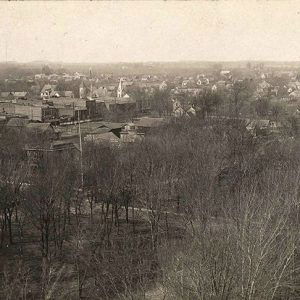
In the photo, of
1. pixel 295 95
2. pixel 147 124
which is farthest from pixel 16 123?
pixel 295 95

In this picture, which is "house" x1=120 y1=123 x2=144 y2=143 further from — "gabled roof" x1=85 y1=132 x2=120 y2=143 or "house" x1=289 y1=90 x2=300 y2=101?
"house" x1=289 y1=90 x2=300 y2=101

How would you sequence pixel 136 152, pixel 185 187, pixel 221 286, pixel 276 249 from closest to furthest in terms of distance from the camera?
pixel 221 286
pixel 276 249
pixel 185 187
pixel 136 152

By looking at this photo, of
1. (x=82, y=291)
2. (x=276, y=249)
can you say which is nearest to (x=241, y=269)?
(x=276, y=249)

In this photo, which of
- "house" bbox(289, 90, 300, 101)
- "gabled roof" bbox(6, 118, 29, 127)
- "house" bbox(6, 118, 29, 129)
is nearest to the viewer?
"house" bbox(6, 118, 29, 129)

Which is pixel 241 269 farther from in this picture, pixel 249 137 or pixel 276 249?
pixel 249 137

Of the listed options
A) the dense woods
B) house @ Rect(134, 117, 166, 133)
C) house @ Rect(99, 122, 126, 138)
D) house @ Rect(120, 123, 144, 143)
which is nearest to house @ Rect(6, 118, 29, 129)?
house @ Rect(99, 122, 126, 138)

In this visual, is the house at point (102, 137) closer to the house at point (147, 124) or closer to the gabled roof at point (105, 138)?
the gabled roof at point (105, 138)

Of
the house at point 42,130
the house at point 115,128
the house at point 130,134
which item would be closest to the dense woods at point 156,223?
the house at point 42,130

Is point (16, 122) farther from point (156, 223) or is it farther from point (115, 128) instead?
point (156, 223)
